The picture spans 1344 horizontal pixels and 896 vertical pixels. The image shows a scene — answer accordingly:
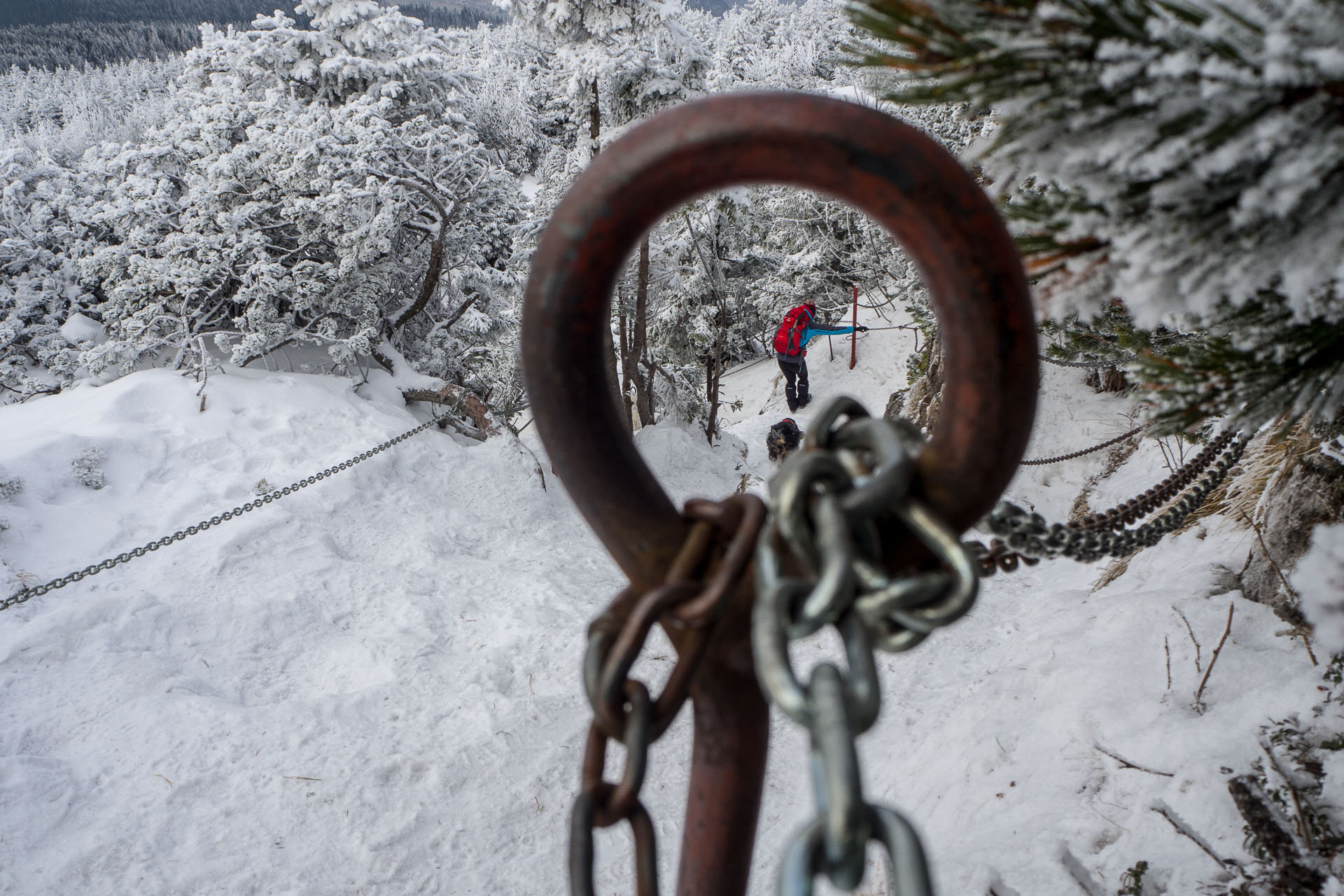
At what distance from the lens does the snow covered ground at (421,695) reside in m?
2.47

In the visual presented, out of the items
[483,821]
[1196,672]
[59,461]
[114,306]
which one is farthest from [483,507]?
[1196,672]

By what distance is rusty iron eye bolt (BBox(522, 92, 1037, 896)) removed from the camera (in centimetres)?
73

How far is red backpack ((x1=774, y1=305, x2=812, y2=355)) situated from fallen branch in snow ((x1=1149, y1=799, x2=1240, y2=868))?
11.7 metres

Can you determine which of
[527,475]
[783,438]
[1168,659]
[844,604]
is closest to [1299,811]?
[1168,659]

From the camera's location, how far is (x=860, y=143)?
72cm

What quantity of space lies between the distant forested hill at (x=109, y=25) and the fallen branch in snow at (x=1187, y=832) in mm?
64236

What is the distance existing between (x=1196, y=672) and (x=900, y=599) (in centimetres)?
265

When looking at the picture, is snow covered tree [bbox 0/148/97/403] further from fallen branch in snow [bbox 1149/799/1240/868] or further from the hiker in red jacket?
fallen branch in snow [bbox 1149/799/1240/868]

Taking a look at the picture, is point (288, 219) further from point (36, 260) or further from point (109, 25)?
point (109, 25)

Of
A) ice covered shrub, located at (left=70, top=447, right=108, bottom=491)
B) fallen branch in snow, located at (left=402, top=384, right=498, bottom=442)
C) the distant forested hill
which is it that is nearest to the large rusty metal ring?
ice covered shrub, located at (left=70, top=447, right=108, bottom=491)

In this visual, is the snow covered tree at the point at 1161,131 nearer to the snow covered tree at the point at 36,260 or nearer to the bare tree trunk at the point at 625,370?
the bare tree trunk at the point at 625,370

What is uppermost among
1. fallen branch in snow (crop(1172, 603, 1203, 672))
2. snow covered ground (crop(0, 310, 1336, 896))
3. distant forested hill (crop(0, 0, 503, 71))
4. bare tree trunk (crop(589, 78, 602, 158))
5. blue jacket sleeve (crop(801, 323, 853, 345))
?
distant forested hill (crop(0, 0, 503, 71))

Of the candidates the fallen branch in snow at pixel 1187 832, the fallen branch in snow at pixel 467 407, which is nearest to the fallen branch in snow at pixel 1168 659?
the fallen branch in snow at pixel 1187 832

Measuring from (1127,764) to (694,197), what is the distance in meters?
2.61
